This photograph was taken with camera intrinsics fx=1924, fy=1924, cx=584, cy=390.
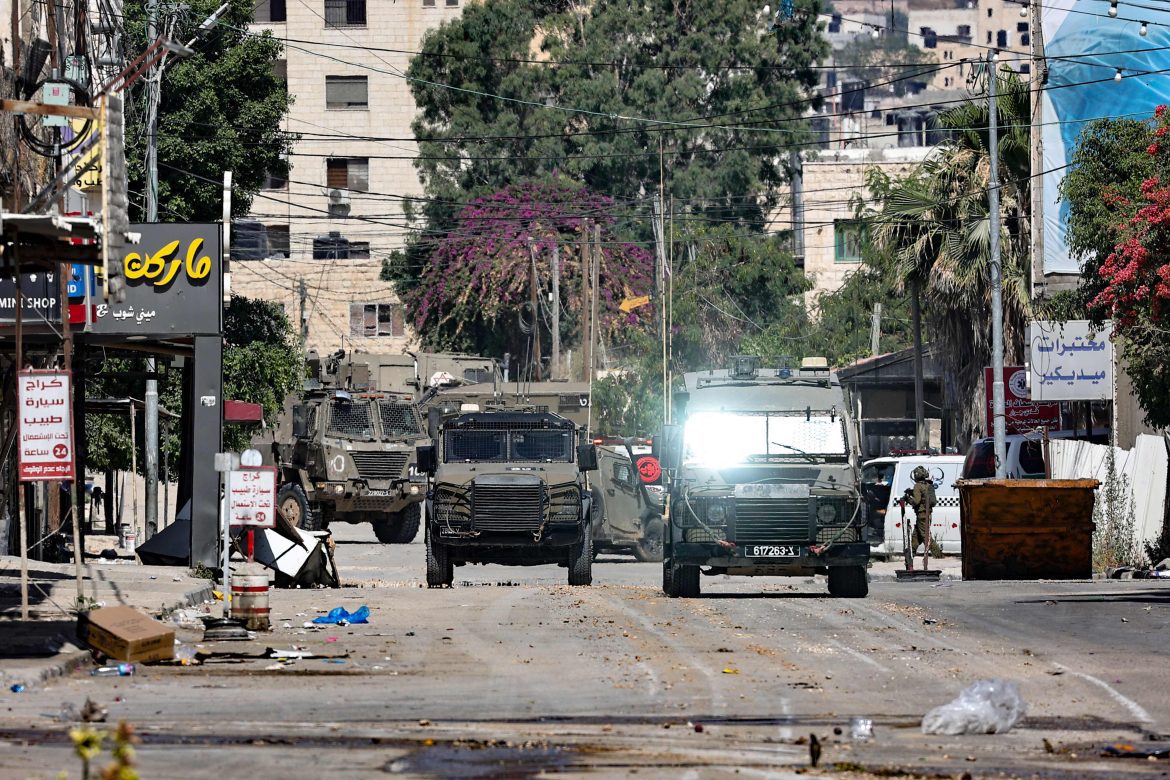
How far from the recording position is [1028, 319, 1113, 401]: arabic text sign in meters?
35.0

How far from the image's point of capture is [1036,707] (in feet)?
40.3

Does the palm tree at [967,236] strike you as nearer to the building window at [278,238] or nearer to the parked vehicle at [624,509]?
the parked vehicle at [624,509]

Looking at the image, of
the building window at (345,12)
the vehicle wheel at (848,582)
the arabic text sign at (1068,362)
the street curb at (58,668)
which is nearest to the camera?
the street curb at (58,668)

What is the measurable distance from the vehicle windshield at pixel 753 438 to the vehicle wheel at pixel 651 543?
11.9 m

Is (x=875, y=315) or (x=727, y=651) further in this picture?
(x=875, y=315)

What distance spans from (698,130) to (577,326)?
9260 mm

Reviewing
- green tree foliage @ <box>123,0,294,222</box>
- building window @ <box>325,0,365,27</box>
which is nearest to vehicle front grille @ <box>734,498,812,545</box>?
green tree foliage @ <box>123,0,294,222</box>

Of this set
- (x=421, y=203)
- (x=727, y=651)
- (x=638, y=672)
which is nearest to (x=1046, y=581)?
(x=727, y=651)

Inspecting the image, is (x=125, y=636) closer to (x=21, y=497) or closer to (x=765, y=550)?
(x=21, y=497)

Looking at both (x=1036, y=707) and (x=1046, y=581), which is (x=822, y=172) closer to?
(x=1046, y=581)

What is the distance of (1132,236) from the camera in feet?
87.1

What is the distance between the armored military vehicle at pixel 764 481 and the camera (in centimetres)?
2152

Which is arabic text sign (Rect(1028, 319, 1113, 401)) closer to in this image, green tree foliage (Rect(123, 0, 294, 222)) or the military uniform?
the military uniform

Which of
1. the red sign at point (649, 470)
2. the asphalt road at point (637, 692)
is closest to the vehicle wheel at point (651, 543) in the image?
the red sign at point (649, 470)
